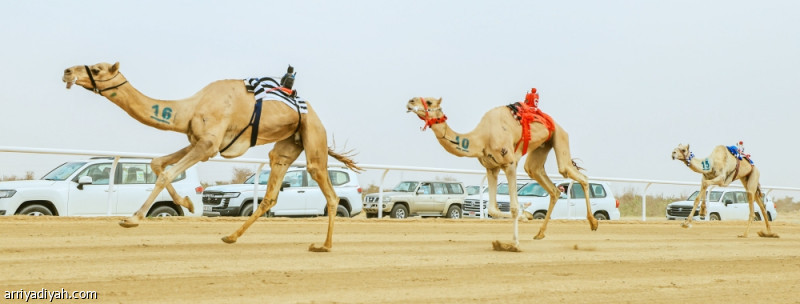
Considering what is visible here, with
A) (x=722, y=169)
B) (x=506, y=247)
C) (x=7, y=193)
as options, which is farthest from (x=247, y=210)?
(x=722, y=169)

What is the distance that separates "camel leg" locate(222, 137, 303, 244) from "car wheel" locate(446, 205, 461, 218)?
61.1 feet

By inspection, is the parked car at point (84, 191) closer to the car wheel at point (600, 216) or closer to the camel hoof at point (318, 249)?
the camel hoof at point (318, 249)

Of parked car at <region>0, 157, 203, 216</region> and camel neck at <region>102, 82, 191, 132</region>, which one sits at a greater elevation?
camel neck at <region>102, 82, 191, 132</region>

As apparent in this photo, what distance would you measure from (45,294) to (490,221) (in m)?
15.9

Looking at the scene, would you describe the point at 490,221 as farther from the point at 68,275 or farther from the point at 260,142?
the point at 68,275

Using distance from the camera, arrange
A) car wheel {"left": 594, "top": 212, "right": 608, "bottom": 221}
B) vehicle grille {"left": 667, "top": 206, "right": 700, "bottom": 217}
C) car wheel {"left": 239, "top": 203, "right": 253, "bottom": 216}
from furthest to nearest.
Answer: vehicle grille {"left": 667, "top": 206, "right": 700, "bottom": 217} < car wheel {"left": 594, "top": 212, "right": 608, "bottom": 221} < car wheel {"left": 239, "top": 203, "right": 253, "bottom": 216}

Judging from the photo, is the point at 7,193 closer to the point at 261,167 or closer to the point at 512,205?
the point at 261,167

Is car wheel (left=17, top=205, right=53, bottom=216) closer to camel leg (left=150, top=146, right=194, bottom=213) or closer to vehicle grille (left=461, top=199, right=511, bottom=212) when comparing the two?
camel leg (left=150, top=146, right=194, bottom=213)

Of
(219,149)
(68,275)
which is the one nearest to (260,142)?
(219,149)

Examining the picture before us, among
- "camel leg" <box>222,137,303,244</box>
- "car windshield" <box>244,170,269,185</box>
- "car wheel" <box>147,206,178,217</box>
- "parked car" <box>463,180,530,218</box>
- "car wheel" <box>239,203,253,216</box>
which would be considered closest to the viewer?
"camel leg" <box>222,137,303,244</box>

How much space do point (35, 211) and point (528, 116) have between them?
9.53 metres

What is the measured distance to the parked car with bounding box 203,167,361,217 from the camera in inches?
875

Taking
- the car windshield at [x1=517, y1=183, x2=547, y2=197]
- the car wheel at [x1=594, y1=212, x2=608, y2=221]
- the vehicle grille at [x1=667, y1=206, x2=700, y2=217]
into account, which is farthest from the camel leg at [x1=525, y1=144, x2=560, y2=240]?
the vehicle grille at [x1=667, y1=206, x2=700, y2=217]

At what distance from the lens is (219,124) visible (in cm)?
1078
